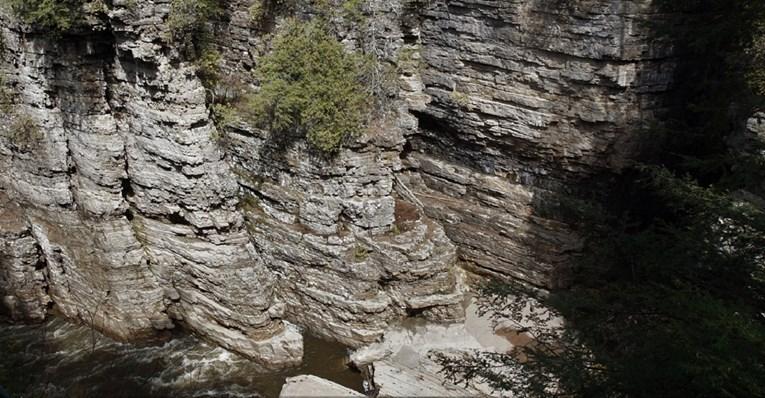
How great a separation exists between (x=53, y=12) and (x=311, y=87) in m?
4.23

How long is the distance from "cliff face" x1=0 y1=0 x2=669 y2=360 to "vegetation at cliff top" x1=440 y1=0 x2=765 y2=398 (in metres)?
0.67

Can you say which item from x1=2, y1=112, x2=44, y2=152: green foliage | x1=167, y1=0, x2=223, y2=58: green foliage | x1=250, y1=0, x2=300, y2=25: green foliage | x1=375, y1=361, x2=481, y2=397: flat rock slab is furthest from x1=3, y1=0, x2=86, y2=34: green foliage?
x1=375, y1=361, x2=481, y2=397: flat rock slab

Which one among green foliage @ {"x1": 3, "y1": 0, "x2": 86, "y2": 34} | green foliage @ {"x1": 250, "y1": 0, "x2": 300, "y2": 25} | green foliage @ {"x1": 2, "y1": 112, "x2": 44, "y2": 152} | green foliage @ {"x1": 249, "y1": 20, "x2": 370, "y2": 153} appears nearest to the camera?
green foliage @ {"x1": 3, "y1": 0, "x2": 86, "y2": 34}

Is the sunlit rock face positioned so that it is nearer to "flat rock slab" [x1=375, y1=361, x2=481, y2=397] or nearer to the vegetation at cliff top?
the vegetation at cliff top

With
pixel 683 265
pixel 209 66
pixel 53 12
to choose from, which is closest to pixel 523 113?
pixel 683 265

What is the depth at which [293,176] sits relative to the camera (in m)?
11.9

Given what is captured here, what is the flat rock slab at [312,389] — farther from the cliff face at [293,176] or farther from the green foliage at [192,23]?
the green foliage at [192,23]

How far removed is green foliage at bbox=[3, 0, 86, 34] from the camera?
33.7ft

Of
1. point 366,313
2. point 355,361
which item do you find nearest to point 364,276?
point 366,313

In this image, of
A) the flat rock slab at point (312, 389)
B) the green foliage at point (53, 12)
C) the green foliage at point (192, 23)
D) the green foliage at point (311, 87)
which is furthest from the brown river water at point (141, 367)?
the green foliage at point (192, 23)

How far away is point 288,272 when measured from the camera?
12641 mm

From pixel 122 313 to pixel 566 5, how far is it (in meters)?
9.94

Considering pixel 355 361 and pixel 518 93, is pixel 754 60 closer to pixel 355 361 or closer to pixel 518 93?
pixel 518 93

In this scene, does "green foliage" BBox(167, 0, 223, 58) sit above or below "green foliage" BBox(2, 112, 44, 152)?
above
